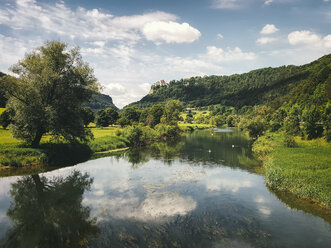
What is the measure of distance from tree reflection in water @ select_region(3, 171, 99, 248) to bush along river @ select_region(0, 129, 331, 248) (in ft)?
0.25

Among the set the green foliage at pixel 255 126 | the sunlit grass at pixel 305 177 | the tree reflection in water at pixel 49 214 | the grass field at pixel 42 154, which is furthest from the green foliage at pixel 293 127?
the tree reflection in water at pixel 49 214

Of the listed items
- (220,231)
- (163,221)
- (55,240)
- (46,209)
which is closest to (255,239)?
(220,231)

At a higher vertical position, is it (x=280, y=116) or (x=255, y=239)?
(x=280, y=116)

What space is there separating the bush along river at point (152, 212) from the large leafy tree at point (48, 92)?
397 inches

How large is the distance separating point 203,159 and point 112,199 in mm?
28696

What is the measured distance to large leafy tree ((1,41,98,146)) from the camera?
38.9m

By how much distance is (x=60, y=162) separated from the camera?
140 feet

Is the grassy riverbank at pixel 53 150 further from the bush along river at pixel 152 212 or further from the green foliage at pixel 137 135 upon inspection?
the bush along river at pixel 152 212

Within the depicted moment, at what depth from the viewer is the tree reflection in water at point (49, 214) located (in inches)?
670

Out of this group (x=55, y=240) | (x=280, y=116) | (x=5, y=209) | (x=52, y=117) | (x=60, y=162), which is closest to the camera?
(x=55, y=240)

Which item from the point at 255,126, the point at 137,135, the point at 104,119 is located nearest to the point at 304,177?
the point at 137,135

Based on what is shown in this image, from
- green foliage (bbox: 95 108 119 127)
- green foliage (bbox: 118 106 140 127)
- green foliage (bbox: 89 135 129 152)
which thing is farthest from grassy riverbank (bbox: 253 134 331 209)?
green foliage (bbox: 95 108 119 127)

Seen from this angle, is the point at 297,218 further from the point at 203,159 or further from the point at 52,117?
the point at 52,117

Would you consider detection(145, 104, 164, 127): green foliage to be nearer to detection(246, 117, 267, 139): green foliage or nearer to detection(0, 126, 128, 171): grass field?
detection(246, 117, 267, 139): green foliage
